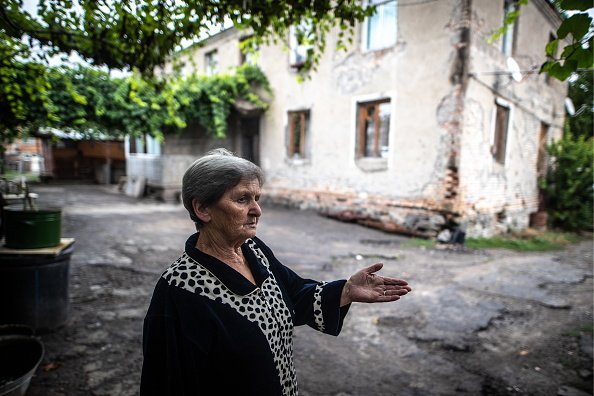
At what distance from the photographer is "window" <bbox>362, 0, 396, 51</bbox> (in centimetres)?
895

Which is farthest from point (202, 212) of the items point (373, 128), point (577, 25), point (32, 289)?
point (373, 128)

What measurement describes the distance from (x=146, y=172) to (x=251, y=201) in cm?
1490

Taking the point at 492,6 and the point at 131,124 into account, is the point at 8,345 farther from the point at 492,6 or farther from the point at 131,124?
the point at 492,6

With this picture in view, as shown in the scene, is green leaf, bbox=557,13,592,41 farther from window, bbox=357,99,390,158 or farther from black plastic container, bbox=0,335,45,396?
window, bbox=357,99,390,158

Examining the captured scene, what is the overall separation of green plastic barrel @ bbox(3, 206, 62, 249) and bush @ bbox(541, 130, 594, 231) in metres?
13.5

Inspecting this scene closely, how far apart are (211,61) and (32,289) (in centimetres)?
1389

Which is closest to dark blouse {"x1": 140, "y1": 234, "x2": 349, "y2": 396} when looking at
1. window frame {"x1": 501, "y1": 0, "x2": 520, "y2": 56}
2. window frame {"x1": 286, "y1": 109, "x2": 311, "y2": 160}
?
window frame {"x1": 286, "y1": 109, "x2": 311, "y2": 160}

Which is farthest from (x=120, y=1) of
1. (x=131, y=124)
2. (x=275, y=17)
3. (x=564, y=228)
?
(x=564, y=228)

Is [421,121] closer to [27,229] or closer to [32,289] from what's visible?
[27,229]

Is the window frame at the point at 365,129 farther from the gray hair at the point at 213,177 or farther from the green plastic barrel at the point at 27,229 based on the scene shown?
the gray hair at the point at 213,177

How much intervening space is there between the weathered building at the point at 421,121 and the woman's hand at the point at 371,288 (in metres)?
6.63

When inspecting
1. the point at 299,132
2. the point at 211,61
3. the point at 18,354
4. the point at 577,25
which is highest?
the point at 211,61

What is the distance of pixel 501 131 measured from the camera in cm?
954

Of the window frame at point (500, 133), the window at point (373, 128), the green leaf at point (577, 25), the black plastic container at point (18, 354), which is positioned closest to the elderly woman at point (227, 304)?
the green leaf at point (577, 25)
